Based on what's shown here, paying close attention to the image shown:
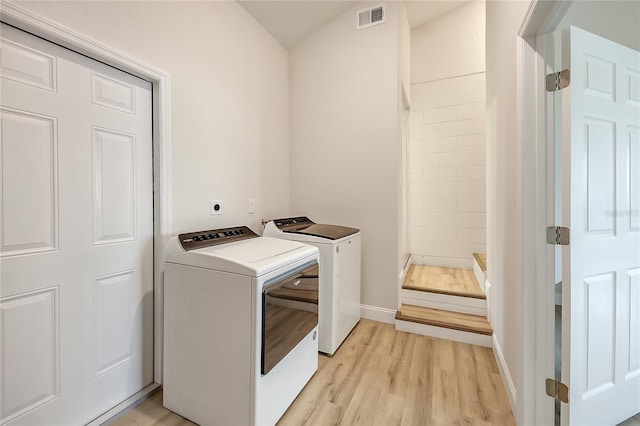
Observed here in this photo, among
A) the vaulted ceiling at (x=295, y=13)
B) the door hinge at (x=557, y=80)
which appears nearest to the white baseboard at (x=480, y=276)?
the door hinge at (x=557, y=80)

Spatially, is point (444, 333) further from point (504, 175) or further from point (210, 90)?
point (210, 90)

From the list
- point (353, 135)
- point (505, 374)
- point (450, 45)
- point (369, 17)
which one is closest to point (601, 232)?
point (505, 374)

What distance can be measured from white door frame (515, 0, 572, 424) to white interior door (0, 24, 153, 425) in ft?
6.92

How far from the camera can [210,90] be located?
2.01 metres

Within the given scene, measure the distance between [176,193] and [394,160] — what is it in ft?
6.02

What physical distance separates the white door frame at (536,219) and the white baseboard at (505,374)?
0.21 m

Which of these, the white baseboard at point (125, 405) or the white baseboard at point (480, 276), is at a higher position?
the white baseboard at point (480, 276)

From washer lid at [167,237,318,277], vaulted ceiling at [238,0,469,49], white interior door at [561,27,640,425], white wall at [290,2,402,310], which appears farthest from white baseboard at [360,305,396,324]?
vaulted ceiling at [238,0,469,49]

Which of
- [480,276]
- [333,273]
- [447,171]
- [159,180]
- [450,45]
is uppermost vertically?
[450,45]

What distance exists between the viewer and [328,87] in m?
2.79

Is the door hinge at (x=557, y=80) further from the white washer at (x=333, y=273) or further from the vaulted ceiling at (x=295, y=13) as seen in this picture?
the vaulted ceiling at (x=295, y=13)

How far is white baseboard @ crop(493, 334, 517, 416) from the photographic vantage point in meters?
1.50

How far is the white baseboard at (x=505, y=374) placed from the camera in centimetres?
150

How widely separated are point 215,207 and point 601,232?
89.7 inches
